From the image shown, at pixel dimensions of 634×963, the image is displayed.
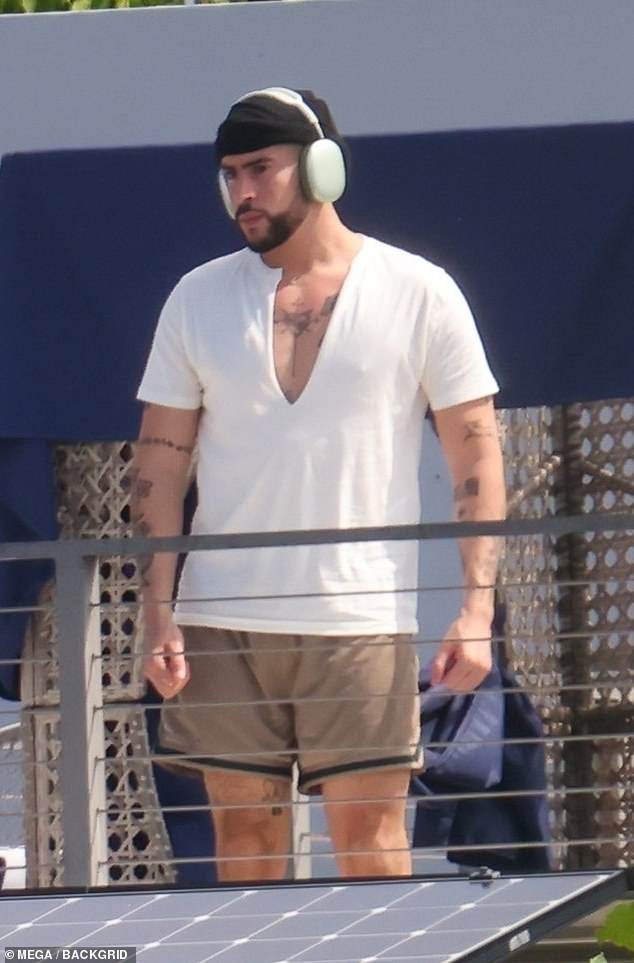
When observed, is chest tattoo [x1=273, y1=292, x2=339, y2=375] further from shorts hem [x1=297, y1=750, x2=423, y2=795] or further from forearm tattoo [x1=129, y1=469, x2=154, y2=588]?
shorts hem [x1=297, y1=750, x2=423, y2=795]

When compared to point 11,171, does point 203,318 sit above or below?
below

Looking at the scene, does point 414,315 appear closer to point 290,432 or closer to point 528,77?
point 290,432

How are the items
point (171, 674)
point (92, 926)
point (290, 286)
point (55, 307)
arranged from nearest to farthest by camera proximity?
point (92, 926) → point (171, 674) → point (290, 286) → point (55, 307)

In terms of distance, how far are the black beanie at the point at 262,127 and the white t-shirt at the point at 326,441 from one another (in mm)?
354

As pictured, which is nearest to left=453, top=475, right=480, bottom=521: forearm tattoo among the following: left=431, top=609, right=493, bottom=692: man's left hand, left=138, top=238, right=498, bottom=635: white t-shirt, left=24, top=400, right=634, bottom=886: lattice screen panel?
left=138, top=238, right=498, bottom=635: white t-shirt

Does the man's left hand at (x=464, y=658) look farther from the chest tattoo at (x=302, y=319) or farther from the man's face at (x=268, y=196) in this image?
the man's face at (x=268, y=196)

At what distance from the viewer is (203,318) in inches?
183

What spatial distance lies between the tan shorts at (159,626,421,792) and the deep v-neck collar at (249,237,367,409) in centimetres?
51

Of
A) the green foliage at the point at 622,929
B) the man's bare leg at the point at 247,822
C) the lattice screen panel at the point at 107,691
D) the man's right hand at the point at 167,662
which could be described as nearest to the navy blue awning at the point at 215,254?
the lattice screen panel at the point at 107,691

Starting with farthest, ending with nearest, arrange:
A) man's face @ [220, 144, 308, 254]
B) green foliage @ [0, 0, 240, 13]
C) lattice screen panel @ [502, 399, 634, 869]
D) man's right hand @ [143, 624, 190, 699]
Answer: green foliage @ [0, 0, 240, 13] < lattice screen panel @ [502, 399, 634, 869] < man's face @ [220, 144, 308, 254] < man's right hand @ [143, 624, 190, 699]

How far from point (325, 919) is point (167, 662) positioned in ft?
2.15

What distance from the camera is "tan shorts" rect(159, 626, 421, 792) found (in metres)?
4.46

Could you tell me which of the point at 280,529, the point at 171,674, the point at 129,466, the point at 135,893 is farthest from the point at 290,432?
the point at 129,466

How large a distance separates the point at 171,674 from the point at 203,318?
2.49ft
